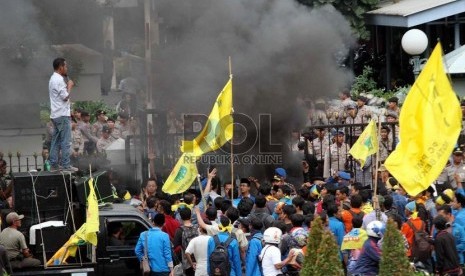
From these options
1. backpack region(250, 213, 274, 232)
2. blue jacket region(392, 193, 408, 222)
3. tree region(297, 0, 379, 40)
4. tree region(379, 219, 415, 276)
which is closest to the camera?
tree region(379, 219, 415, 276)

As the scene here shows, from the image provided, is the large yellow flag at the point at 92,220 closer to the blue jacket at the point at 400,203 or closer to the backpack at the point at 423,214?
the backpack at the point at 423,214

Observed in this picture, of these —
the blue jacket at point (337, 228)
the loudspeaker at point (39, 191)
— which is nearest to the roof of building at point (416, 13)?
the blue jacket at point (337, 228)

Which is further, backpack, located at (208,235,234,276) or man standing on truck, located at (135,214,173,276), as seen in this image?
man standing on truck, located at (135,214,173,276)

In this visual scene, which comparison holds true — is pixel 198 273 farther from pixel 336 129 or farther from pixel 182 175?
pixel 336 129

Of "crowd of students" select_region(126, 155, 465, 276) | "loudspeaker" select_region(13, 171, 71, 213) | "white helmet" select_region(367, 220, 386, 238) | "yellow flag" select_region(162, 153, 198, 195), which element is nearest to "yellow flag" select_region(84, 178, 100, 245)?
"crowd of students" select_region(126, 155, 465, 276)

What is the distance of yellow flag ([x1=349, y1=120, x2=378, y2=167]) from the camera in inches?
808

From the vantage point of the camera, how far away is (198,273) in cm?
1756

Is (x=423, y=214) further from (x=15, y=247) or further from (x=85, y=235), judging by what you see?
(x=15, y=247)

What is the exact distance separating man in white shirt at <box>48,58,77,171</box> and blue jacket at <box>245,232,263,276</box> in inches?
140

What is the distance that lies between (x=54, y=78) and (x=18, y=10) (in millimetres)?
5813

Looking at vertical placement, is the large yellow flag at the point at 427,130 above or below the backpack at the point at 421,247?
above

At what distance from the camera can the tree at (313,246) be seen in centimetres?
1556

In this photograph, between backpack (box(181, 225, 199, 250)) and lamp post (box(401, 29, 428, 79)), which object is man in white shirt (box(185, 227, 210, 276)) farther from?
lamp post (box(401, 29, 428, 79))

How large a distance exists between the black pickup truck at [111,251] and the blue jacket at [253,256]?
5.81 feet
